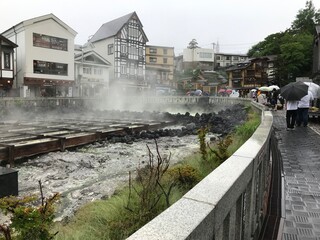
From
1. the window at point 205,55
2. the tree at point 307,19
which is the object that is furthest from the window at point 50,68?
the window at point 205,55

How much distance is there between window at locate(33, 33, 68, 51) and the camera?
35312mm

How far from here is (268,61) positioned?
54.0 meters

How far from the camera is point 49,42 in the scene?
3662 cm

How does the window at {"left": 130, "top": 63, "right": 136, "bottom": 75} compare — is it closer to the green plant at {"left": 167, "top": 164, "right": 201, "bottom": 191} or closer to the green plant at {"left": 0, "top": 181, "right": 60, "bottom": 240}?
the green plant at {"left": 167, "top": 164, "right": 201, "bottom": 191}

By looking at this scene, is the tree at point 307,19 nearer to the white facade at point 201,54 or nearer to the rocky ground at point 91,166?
the white facade at point 201,54

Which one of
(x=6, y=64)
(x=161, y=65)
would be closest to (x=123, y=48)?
(x=161, y=65)

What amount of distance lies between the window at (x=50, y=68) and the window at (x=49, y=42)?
215cm

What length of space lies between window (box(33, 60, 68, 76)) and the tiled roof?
43.9 feet

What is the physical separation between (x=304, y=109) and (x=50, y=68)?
31792 mm

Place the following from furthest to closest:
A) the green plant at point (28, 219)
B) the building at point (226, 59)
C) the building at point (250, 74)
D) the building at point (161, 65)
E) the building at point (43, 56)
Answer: the building at point (226, 59)
the building at point (161, 65)
the building at point (250, 74)
the building at point (43, 56)
the green plant at point (28, 219)

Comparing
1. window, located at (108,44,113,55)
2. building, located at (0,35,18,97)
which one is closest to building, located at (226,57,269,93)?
window, located at (108,44,113,55)

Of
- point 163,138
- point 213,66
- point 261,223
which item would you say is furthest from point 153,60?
point 261,223

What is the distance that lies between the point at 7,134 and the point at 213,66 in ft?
228

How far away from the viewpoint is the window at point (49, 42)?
3531 cm
